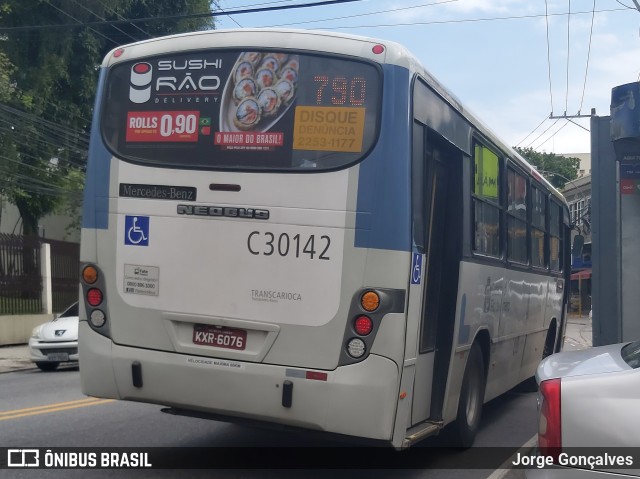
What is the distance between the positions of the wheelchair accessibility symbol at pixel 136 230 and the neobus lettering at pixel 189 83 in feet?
3.50

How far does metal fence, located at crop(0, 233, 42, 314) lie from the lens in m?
20.5

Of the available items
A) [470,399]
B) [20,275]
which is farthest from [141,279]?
[20,275]

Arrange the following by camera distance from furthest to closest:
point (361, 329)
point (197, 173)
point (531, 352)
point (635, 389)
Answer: point (531, 352)
point (197, 173)
point (361, 329)
point (635, 389)

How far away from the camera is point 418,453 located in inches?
325

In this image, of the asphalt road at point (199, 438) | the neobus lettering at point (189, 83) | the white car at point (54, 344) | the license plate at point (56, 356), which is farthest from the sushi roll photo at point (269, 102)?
the license plate at point (56, 356)

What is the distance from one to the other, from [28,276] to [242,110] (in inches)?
658

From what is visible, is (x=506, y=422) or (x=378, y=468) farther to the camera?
(x=506, y=422)

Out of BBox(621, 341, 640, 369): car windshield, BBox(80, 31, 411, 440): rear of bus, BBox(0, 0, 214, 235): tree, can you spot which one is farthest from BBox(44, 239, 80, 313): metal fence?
BBox(621, 341, 640, 369): car windshield

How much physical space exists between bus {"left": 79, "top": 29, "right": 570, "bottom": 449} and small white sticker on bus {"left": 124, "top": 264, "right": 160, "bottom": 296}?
0.5 inches

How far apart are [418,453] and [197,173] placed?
3.64 metres

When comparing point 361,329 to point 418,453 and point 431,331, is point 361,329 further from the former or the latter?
point 418,453

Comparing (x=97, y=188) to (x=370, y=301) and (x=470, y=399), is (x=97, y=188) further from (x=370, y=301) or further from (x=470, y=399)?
(x=470, y=399)

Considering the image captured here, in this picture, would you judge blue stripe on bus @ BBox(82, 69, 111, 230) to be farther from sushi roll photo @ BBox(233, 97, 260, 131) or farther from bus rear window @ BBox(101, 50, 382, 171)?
sushi roll photo @ BBox(233, 97, 260, 131)

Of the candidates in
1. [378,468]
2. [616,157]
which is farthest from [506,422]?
[616,157]
